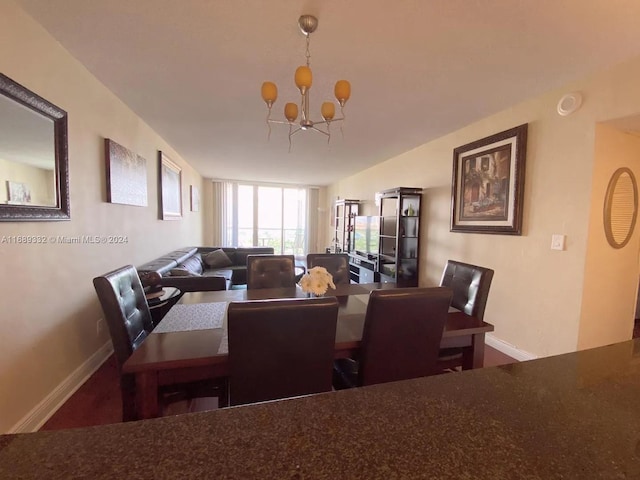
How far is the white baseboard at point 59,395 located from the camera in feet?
5.19

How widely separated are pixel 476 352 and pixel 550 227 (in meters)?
1.46

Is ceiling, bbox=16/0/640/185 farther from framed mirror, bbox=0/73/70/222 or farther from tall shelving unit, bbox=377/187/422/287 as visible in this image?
tall shelving unit, bbox=377/187/422/287

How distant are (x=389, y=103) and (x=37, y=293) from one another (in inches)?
117

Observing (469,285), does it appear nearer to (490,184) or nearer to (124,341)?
(490,184)

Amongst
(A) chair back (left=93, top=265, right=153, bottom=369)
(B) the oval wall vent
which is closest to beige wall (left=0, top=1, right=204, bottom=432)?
(A) chair back (left=93, top=265, right=153, bottom=369)

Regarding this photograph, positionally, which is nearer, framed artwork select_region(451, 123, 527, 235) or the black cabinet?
framed artwork select_region(451, 123, 527, 235)

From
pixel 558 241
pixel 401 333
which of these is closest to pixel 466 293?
pixel 401 333

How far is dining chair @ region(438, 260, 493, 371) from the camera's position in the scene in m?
1.66

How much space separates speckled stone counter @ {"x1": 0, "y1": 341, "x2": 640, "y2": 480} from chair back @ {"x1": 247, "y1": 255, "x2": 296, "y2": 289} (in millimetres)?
1790

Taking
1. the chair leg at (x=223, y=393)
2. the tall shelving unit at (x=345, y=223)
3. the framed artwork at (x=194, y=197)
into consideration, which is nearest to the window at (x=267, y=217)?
the framed artwork at (x=194, y=197)

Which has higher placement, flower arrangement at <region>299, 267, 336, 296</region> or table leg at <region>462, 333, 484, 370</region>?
flower arrangement at <region>299, 267, 336, 296</region>

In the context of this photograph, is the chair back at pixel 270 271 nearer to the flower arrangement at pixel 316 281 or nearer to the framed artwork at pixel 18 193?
the flower arrangement at pixel 316 281

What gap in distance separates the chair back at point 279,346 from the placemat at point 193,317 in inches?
17.2

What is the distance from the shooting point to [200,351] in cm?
117
